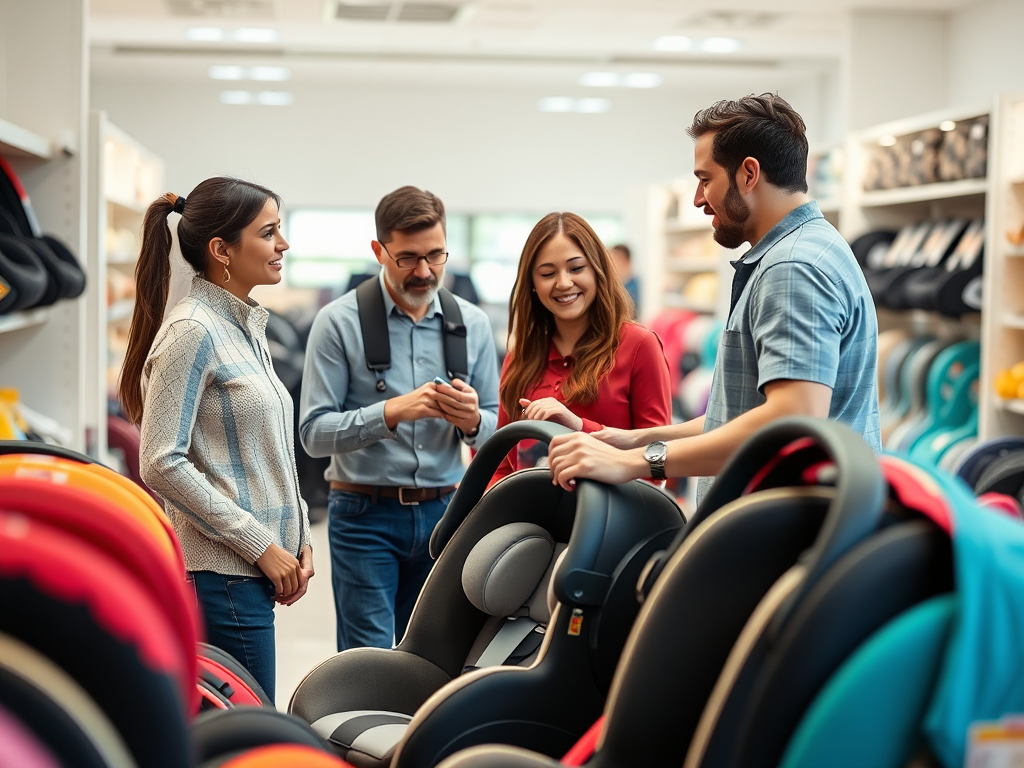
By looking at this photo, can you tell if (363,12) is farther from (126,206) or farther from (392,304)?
(392,304)

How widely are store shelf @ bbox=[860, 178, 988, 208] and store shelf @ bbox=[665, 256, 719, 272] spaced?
2.45m

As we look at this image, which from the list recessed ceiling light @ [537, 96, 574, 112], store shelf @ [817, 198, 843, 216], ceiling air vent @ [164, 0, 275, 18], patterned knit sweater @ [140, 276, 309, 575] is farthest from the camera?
recessed ceiling light @ [537, 96, 574, 112]

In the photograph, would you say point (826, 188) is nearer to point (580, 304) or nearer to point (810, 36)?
point (810, 36)

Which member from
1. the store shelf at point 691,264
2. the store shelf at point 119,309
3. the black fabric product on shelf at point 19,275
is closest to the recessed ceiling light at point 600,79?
the store shelf at point 691,264

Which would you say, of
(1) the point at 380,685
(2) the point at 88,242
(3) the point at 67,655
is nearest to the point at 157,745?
(3) the point at 67,655

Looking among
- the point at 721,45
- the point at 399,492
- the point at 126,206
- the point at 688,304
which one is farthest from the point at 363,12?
the point at 399,492

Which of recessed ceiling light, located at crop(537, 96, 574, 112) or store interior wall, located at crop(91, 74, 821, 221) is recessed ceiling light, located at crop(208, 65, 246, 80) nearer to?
store interior wall, located at crop(91, 74, 821, 221)

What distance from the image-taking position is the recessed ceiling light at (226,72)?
447 inches

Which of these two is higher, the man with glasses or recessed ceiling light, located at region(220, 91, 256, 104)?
recessed ceiling light, located at region(220, 91, 256, 104)

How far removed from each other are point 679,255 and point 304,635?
5875 millimetres

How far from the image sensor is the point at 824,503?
1.09 m

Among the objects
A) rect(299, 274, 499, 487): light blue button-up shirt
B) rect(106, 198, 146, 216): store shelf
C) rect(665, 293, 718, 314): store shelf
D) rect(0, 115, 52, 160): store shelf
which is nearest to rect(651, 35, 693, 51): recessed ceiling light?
rect(665, 293, 718, 314): store shelf

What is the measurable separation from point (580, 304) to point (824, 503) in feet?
4.91

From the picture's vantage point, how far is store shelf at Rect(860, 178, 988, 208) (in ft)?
16.4
